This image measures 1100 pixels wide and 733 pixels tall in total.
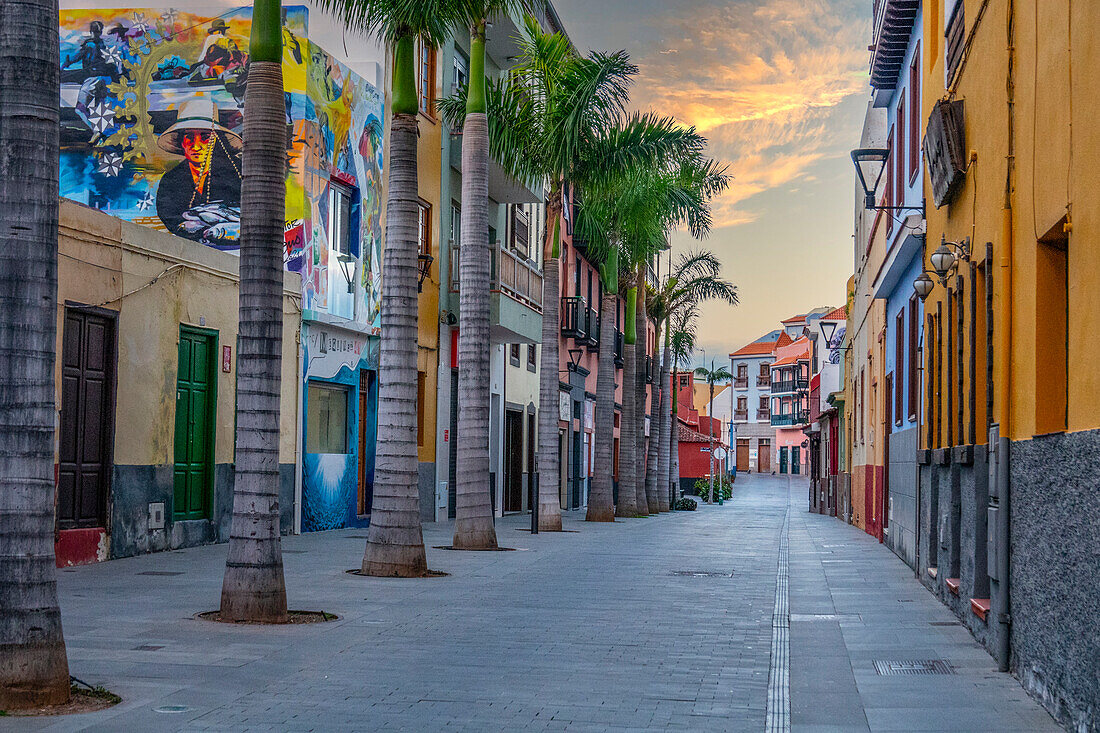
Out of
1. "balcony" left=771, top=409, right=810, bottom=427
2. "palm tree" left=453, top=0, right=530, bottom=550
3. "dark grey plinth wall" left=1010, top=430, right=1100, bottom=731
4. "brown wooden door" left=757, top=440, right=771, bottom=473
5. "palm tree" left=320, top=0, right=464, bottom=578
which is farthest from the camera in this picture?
"brown wooden door" left=757, top=440, right=771, bottom=473

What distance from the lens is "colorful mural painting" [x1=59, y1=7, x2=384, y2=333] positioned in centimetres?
1998

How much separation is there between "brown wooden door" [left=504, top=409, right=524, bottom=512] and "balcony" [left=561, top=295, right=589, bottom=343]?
17.7 ft

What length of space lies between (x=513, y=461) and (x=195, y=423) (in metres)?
15.9

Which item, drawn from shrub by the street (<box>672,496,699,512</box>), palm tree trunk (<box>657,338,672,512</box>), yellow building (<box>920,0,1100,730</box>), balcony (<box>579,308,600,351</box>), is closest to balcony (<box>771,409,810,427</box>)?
balcony (<box>579,308,600,351</box>)

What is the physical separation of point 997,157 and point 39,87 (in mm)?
6809

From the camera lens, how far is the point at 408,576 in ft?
46.3

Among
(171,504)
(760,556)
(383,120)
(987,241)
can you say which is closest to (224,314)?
(171,504)

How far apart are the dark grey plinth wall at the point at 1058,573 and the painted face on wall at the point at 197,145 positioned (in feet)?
49.4

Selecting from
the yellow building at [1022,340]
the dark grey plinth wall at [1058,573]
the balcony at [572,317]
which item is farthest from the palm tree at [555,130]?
the dark grey plinth wall at [1058,573]

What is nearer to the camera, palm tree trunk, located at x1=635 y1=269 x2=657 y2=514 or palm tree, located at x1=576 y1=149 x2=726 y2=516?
palm tree, located at x1=576 y1=149 x2=726 y2=516

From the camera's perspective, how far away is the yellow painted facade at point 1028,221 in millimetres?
6539

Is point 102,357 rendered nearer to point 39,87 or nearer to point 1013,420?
point 39,87

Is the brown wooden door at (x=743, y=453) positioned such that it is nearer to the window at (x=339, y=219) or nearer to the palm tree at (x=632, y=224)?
the palm tree at (x=632, y=224)

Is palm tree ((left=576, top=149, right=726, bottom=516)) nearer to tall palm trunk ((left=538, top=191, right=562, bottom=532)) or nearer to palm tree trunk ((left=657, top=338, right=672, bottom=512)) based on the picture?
tall palm trunk ((left=538, top=191, right=562, bottom=532))
